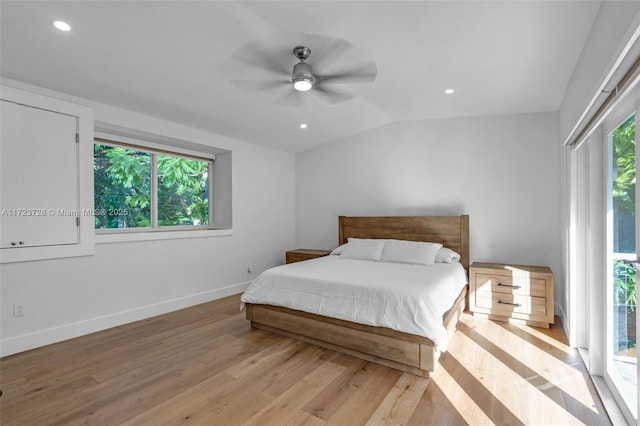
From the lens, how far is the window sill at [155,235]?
128 inches

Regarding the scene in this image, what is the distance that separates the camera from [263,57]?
2.63 meters

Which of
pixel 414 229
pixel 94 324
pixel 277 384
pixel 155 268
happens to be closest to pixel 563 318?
pixel 414 229

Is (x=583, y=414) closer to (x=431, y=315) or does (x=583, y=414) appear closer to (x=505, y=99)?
(x=431, y=315)

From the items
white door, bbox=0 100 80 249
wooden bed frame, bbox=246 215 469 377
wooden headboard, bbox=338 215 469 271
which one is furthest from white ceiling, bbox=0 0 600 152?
wooden bed frame, bbox=246 215 469 377

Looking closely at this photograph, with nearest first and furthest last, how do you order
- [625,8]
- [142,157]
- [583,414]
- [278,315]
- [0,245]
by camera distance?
[625,8]
[583,414]
[0,245]
[278,315]
[142,157]

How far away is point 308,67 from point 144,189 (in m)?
2.76

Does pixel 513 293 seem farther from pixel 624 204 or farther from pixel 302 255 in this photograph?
pixel 302 255

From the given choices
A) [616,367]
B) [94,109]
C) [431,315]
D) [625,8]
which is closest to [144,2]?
[94,109]

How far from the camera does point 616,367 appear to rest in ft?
6.59

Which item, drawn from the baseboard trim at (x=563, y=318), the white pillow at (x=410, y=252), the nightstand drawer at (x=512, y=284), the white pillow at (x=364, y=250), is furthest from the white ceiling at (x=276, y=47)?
the baseboard trim at (x=563, y=318)

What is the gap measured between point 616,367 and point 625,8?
2.06 meters

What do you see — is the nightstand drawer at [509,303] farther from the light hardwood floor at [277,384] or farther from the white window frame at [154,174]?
the white window frame at [154,174]

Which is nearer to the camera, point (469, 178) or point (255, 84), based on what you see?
point (255, 84)

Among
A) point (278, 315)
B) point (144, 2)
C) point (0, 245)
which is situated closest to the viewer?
point (144, 2)
